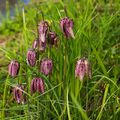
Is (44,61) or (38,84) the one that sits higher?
(44,61)

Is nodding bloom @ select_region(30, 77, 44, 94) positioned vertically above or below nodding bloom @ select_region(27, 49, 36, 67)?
below

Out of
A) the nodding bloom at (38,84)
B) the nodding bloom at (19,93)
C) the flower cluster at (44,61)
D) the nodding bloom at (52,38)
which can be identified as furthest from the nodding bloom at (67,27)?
the nodding bloom at (19,93)

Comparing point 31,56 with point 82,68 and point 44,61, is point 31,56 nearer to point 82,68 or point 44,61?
point 44,61

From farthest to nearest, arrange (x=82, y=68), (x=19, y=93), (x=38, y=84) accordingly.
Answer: (x=19, y=93), (x=38, y=84), (x=82, y=68)

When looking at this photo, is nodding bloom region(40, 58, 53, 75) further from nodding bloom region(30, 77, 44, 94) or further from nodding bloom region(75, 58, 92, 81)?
nodding bloom region(75, 58, 92, 81)

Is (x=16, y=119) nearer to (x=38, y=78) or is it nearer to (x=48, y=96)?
(x=48, y=96)

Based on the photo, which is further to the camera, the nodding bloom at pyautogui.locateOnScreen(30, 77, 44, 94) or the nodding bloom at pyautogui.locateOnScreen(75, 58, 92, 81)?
the nodding bloom at pyautogui.locateOnScreen(30, 77, 44, 94)

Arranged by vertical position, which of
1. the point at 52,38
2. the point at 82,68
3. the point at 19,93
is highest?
the point at 52,38

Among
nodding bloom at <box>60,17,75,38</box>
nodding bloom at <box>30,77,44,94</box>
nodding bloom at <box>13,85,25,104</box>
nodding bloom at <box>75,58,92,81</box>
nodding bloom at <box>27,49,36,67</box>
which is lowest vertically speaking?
nodding bloom at <box>13,85,25,104</box>

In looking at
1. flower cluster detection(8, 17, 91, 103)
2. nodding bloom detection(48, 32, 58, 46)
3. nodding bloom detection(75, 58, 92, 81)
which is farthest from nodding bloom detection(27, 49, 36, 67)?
nodding bloom detection(75, 58, 92, 81)

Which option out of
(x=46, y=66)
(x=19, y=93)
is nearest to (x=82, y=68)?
(x=46, y=66)

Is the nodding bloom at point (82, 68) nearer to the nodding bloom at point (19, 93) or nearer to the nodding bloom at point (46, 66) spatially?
the nodding bloom at point (46, 66)

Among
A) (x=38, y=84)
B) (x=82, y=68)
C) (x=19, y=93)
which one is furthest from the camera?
(x=19, y=93)

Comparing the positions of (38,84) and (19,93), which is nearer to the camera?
(38,84)
